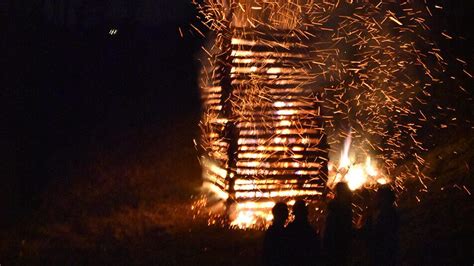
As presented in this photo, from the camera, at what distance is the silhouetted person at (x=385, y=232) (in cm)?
791

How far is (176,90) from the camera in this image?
29.9 metres

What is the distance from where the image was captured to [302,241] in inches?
285

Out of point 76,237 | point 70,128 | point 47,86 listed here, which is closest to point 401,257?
point 76,237

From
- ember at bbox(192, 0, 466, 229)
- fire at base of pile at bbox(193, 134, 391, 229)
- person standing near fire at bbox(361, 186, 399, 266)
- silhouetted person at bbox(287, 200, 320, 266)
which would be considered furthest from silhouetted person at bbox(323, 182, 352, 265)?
ember at bbox(192, 0, 466, 229)

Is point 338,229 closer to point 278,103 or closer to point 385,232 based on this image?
point 385,232

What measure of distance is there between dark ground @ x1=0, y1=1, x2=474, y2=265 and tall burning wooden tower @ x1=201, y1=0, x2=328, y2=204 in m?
1.90

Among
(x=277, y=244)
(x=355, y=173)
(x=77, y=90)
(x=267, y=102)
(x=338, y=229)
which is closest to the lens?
(x=277, y=244)

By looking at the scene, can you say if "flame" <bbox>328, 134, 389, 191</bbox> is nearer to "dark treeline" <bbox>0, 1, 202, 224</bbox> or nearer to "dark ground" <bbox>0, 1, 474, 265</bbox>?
"dark ground" <bbox>0, 1, 474, 265</bbox>

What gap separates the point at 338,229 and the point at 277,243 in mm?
1143

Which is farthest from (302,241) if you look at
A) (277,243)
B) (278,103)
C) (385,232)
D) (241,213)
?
(278,103)

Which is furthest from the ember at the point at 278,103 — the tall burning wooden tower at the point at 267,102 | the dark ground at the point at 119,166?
the dark ground at the point at 119,166

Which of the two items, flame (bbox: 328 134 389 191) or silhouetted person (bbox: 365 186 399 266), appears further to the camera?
flame (bbox: 328 134 389 191)

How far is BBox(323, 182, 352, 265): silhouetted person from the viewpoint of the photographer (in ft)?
25.7

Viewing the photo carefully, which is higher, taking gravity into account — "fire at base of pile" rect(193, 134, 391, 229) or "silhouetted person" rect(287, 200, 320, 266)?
"silhouetted person" rect(287, 200, 320, 266)
